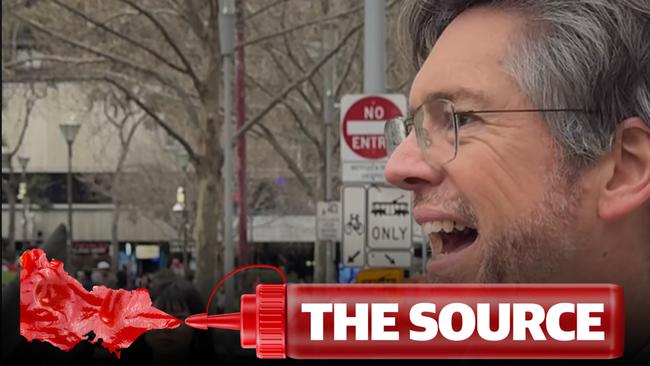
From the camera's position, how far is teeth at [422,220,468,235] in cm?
185

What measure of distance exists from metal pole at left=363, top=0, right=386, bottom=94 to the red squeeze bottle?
4.92 ft

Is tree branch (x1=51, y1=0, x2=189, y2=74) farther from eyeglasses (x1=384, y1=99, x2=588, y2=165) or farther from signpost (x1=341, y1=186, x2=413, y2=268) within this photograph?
eyeglasses (x1=384, y1=99, x2=588, y2=165)

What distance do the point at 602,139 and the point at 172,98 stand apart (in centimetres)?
1151

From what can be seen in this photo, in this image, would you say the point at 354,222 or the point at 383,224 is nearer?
the point at 383,224

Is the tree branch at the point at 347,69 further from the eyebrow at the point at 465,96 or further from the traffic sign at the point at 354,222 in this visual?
the eyebrow at the point at 465,96

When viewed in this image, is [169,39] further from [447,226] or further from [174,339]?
[447,226]

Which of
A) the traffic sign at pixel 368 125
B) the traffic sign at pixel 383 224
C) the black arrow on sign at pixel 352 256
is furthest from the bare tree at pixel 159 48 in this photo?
the traffic sign at pixel 368 125

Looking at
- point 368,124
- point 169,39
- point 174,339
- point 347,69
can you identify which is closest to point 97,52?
point 169,39

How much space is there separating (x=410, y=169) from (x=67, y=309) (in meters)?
0.55

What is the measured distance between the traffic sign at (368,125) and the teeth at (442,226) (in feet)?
5.50

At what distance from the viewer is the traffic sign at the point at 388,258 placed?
4.68 metres

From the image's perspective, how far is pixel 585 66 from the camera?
1.77 metres

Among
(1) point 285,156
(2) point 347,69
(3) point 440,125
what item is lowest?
(3) point 440,125

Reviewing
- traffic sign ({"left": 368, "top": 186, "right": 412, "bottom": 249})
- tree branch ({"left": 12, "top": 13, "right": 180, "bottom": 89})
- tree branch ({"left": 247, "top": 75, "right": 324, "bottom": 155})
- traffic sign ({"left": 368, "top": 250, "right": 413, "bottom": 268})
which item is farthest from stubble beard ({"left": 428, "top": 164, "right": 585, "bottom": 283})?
tree branch ({"left": 247, "top": 75, "right": 324, "bottom": 155})
